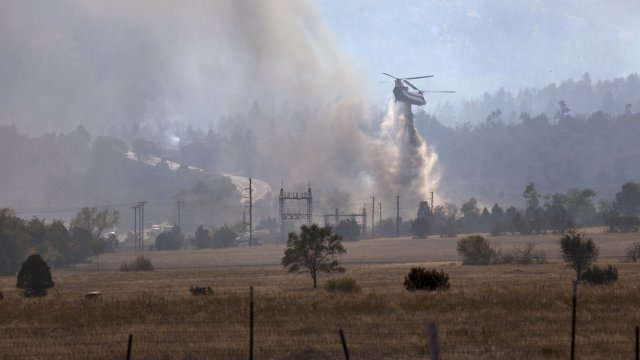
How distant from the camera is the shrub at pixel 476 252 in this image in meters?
102

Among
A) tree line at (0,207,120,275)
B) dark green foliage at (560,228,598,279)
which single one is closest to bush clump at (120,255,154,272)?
tree line at (0,207,120,275)

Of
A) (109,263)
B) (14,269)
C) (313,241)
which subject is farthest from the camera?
(109,263)

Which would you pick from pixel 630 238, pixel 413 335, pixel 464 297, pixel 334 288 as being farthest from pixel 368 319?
pixel 630 238

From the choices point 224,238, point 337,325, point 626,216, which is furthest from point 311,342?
point 224,238

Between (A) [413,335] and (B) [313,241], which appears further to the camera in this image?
(B) [313,241]

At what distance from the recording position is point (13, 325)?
3891 centimetres

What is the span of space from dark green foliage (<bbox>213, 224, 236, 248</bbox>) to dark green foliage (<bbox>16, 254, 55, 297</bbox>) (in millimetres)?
116227

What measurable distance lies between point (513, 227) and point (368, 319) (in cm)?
14389

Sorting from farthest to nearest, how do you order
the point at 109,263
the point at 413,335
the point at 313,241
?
the point at 109,263 < the point at 313,241 < the point at 413,335

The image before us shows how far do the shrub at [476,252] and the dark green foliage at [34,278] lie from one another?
46134 mm

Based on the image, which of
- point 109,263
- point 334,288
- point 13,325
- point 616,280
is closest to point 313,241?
point 334,288

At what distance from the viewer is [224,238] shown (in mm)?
190125

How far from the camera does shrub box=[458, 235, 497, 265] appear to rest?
10156 centimetres

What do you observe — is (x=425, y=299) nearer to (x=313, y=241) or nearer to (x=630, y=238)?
(x=313, y=241)
